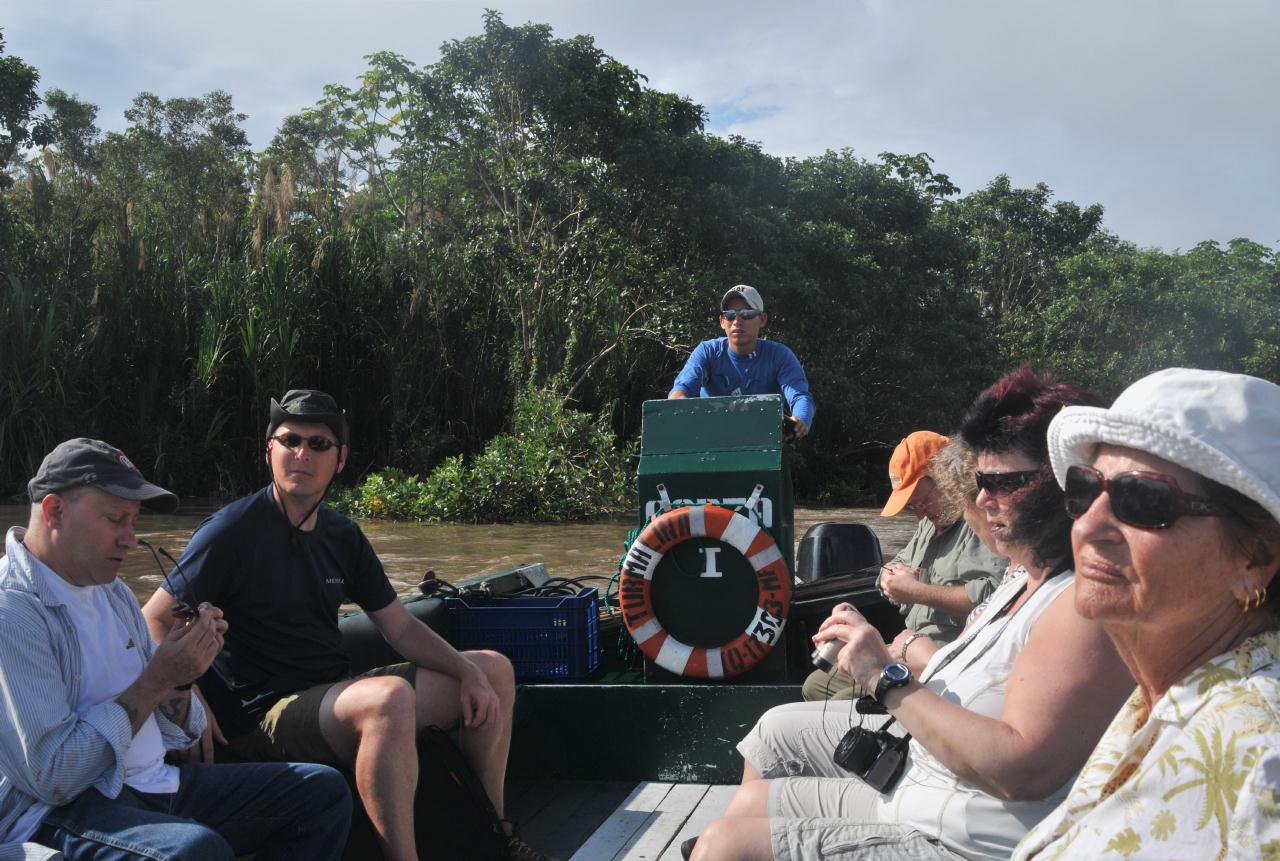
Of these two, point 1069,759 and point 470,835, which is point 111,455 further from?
point 1069,759

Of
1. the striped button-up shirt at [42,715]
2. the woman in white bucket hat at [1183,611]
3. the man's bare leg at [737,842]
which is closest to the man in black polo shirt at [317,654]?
the striped button-up shirt at [42,715]

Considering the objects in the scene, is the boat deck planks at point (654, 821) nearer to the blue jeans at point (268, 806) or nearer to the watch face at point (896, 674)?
the blue jeans at point (268, 806)

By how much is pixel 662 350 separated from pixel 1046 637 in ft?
47.3

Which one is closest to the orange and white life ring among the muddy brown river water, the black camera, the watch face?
the black camera

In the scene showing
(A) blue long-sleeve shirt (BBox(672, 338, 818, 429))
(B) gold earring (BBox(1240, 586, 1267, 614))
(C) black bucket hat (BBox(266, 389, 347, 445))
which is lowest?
(B) gold earring (BBox(1240, 586, 1267, 614))

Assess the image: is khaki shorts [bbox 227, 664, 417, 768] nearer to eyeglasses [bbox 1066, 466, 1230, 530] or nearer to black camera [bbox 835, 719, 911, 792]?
black camera [bbox 835, 719, 911, 792]

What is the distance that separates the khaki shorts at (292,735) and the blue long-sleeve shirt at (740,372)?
7.47 ft

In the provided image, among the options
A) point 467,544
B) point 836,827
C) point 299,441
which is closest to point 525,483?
point 467,544

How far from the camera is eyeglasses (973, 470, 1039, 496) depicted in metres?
Answer: 2.01

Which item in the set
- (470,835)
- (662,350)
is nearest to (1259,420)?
(470,835)

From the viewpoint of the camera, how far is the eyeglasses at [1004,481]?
6.58 feet

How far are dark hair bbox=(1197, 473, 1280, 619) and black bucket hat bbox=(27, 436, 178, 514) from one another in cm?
181

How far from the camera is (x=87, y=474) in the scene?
7.37 ft

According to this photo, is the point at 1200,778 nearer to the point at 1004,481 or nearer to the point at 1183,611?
the point at 1183,611
